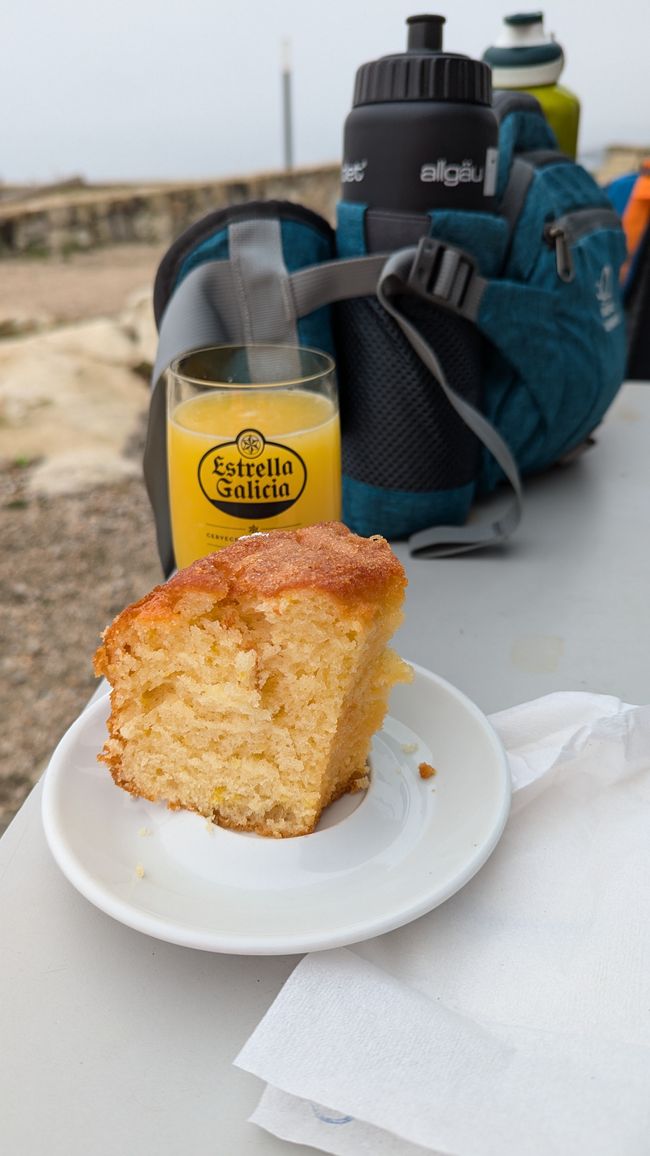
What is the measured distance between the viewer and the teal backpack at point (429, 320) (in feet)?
3.56

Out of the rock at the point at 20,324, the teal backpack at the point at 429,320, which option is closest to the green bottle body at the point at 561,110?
the teal backpack at the point at 429,320

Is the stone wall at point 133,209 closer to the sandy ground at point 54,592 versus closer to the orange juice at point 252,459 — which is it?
the sandy ground at point 54,592

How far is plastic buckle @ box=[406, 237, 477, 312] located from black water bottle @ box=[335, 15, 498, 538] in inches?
1.1

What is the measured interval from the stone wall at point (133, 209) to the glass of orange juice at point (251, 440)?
884cm

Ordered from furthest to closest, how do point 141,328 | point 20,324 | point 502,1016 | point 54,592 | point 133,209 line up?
point 133,209
point 20,324
point 141,328
point 54,592
point 502,1016

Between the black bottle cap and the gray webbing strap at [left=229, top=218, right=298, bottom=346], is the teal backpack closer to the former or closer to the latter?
the gray webbing strap at [left=229, top=218, right=298, bottom=346]

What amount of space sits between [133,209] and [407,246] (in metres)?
9.67

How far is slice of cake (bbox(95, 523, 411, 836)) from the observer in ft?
2.16

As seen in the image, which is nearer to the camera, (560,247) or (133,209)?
(560,247)

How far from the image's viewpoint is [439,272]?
3.49 feet

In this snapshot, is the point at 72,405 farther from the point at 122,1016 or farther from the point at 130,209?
the point at 130,209

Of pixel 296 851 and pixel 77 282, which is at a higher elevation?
pixel 296 851

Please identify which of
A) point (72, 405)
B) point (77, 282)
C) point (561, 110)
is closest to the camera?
point (561, 110)

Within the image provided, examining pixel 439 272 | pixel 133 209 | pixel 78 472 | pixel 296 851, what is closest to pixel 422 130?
pixel 439 272
